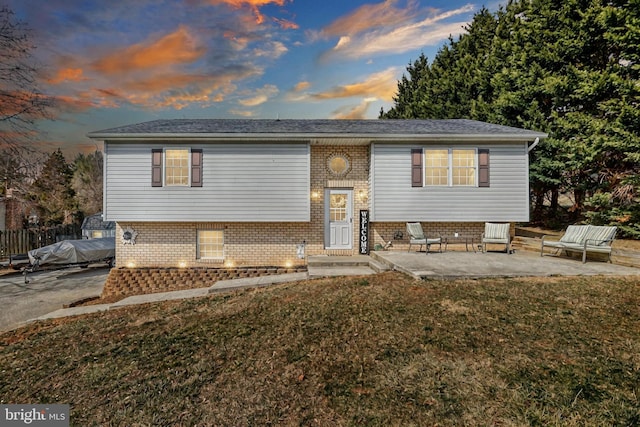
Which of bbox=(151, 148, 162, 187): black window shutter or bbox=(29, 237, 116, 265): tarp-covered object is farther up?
bbox=(151, 148, 162, 187): black window shutter

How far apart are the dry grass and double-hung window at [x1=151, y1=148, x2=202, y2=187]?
5.31 m

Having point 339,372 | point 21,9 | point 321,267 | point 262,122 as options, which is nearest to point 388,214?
point 321,267

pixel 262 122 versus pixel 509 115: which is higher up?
pixel 509 115

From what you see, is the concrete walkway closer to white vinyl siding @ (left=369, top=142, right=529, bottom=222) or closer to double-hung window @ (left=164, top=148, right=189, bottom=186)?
white vinyl siding @ (left=369, top=142, right=529, bottom=222)

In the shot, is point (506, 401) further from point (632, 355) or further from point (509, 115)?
point (509, 115)

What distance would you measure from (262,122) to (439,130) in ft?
23.0

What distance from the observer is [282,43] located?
1407 centimetres

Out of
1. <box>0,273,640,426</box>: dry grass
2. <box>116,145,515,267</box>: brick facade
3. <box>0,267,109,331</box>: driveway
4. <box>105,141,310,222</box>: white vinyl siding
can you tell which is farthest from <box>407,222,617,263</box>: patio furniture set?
<box>0,267,109,331</box>: driveway

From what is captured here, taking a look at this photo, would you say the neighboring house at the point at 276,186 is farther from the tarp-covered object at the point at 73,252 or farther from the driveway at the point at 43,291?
the tarp-covered object at the point at 73,252

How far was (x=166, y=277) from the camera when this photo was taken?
9.94 metres

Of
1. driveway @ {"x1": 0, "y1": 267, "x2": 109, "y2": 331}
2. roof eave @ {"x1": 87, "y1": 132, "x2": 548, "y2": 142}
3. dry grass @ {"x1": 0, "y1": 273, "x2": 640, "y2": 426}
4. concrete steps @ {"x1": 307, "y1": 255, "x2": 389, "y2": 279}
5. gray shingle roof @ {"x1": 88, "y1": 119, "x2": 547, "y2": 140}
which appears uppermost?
gray shingle roof @ {"x1": 88, "y1": 119, "x2": 547, "y2": 140}

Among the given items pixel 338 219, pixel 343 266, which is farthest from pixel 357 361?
pixel 338 219

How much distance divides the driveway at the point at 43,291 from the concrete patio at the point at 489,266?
9852 millimetres

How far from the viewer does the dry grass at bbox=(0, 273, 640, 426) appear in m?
2.57
